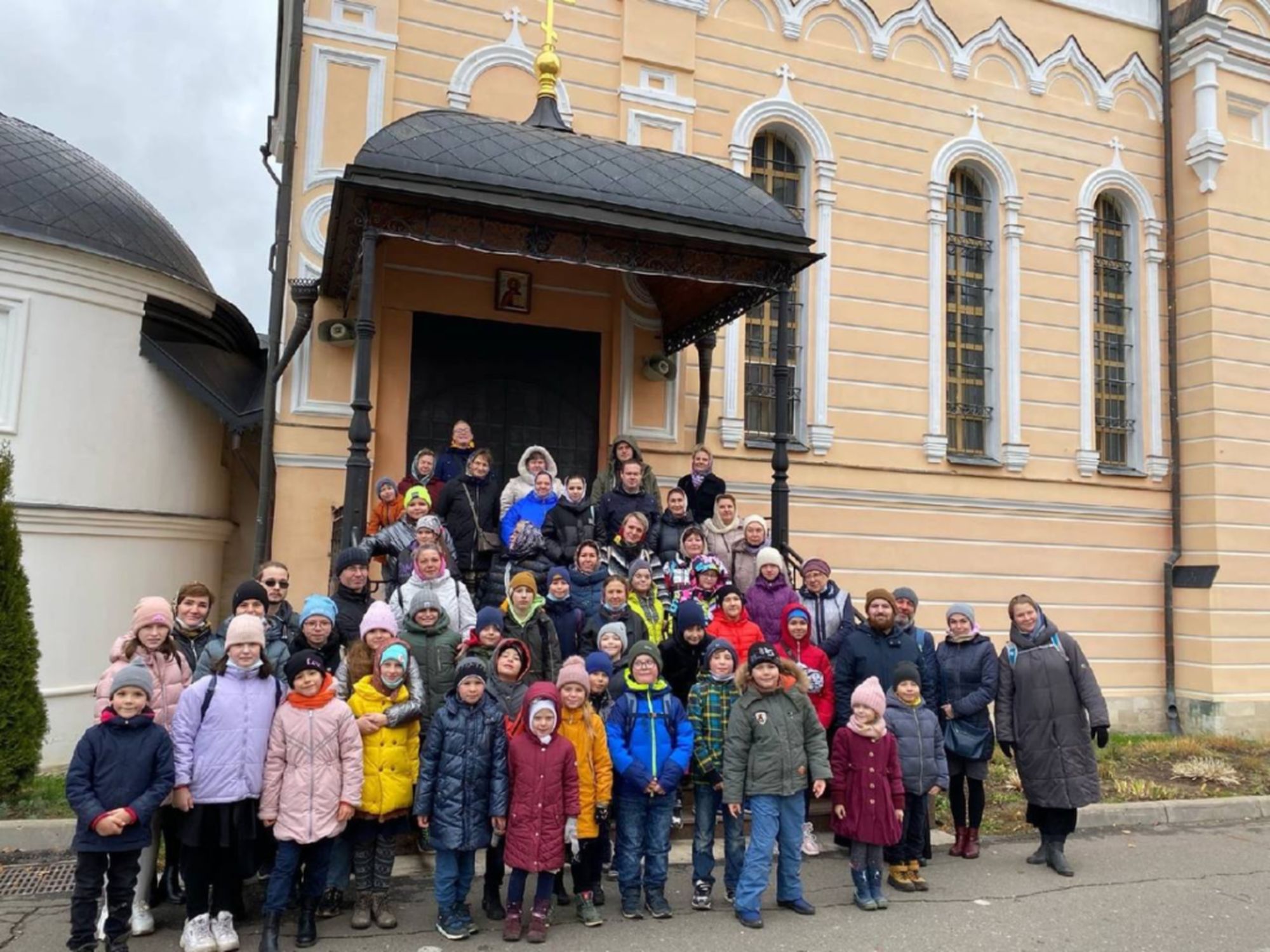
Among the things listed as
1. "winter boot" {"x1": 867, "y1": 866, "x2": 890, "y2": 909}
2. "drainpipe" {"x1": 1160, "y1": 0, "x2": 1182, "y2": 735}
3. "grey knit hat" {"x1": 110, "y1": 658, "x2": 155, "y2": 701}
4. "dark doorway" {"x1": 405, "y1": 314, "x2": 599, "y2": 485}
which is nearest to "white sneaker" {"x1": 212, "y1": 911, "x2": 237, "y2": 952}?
"grey knit hat" {"x1": 110, "y1": 658, "x2": 155, "y2": 701}

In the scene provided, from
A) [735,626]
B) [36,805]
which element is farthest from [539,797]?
[36,805]

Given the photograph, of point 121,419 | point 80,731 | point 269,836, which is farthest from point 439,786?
point 121,419

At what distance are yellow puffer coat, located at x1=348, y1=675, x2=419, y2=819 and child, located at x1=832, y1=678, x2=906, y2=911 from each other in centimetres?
235

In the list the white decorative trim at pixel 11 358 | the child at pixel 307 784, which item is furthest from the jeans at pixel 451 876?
the white decorative trim at pixel 11 358

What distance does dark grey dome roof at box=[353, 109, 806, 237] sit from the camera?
23.6 feet

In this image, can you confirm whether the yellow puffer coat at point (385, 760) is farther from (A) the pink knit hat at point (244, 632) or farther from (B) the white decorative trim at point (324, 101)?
(B) the white decorative trim at point (324, 101)

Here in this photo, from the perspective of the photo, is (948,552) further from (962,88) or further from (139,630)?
(139,630)

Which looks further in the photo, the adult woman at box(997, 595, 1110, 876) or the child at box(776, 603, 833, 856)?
the child at box(776, 603, 833, 856)

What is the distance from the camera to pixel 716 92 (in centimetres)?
1088

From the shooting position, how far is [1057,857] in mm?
6215

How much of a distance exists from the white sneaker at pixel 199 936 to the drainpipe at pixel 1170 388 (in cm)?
1164

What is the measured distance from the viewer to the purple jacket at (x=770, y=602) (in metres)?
6.67

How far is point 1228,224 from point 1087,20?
131 inches

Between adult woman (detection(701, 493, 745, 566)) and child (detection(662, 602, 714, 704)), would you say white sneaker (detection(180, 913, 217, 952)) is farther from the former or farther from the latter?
adult woman (detection(701, 493, 745, 566))
